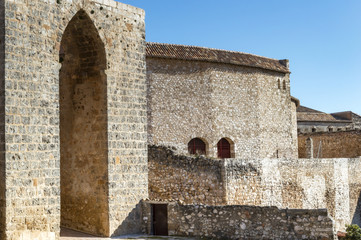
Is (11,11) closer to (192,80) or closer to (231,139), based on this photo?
(192,80)

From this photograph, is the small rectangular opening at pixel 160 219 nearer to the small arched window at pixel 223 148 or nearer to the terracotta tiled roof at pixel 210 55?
the terracotta tiled roof at pixel 210 55

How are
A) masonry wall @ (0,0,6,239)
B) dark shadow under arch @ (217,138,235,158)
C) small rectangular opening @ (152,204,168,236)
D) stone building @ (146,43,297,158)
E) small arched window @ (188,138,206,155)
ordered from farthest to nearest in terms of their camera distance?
dark shadow under arch @ (217,138,235,158)
small arched window @ (188,138,206,155)
stone building @ (146,43,297,158)
small rectangular opening @ (152,204,168,236)
masonry wall @ (0,0,6,239)

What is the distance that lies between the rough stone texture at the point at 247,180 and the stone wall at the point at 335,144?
962cm

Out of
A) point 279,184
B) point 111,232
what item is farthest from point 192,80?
point 111,232

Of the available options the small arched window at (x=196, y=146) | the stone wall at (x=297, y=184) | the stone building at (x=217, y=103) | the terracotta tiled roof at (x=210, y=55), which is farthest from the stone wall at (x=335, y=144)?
the small arched window at (x=196, y=146)

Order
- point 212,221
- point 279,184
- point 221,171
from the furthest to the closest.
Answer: point 279,184 < point 221,171 < point 212,221

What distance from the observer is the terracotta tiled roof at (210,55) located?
2231cm

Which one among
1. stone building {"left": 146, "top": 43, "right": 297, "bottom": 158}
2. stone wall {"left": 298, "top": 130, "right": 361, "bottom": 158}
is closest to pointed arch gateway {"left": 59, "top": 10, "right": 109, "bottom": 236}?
stone building {"left": 146, "top": 43, "right": 297, "bottom": 158}

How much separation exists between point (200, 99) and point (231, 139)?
9.57ft

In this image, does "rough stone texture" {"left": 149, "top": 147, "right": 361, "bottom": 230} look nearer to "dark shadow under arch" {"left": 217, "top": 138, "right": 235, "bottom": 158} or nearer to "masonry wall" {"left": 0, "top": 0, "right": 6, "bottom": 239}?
"dark shadow under arch" {"left": 217, "top": 138, "right": 235, "bottom": 158}

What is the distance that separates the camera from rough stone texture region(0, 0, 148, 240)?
8.51 m

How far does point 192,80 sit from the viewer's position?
2348cm

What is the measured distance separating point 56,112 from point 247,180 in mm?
8048

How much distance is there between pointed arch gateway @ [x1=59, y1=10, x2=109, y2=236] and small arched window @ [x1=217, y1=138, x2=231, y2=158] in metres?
14.2
